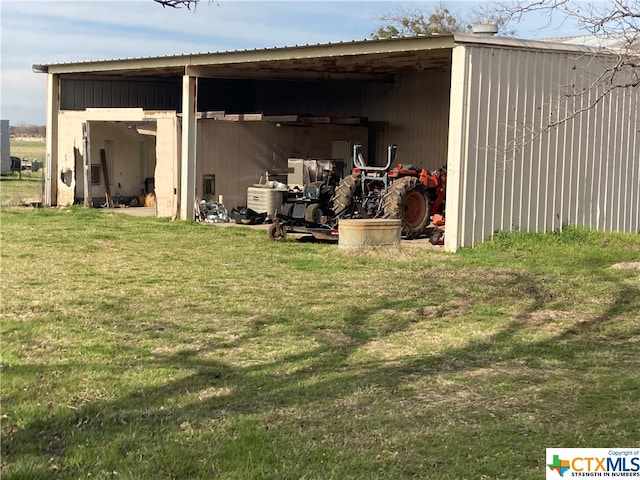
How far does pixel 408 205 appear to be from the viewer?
47.2ft

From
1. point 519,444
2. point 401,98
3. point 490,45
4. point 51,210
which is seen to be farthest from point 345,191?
point 519,444

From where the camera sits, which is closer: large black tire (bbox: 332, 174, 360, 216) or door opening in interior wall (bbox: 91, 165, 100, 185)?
large black tire (bbox: 332, 174, 360, 216)

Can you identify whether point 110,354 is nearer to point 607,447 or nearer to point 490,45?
point 607,447

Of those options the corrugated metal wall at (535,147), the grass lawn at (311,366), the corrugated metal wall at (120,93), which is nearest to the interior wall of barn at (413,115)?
the corrugated metal wall at (535,147)

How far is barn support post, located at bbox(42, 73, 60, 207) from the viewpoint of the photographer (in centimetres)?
2117

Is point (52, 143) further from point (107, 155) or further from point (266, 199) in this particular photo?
point (266, 199)

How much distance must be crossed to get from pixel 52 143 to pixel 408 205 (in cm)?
1070

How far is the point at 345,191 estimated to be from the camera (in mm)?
14266

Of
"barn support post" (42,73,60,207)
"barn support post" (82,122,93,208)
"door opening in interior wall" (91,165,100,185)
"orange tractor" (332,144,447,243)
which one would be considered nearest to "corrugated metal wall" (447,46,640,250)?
"orange tractor" (332,144,447,243)

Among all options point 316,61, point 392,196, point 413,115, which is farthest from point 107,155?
point 392,196

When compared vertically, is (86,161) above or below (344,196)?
above

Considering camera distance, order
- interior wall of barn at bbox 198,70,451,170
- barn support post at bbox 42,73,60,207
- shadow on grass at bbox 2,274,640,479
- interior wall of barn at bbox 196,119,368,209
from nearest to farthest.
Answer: shadow on grass at bbox 2,274,640,479, interior wall of barn at bbox 196,119,368,209, interior wall of barn at bbox 198,70,451,170, barn support post at bbox 42,73,60,207

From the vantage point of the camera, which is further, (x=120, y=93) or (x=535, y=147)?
(x=120, y=93)

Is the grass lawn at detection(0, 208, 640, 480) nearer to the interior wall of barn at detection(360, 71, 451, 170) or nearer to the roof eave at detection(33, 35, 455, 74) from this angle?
the roof eave at detection(33, 35, 455, 74)
